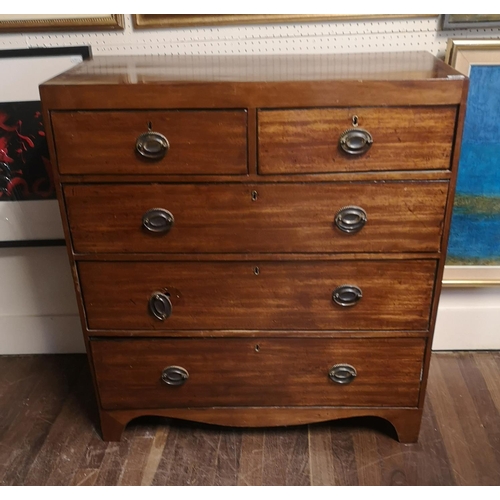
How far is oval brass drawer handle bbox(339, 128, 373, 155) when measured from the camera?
50.1 inches

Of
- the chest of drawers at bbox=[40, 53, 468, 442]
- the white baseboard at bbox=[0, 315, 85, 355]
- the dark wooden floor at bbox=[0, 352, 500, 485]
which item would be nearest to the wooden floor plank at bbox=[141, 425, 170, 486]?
the dark wooden floor at bbox=[0, 352, 500, 485]

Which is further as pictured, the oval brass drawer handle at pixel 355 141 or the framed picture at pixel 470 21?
the framed picture at pixel 470 21

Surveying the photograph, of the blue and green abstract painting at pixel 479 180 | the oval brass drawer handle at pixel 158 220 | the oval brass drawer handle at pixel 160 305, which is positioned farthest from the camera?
the blue and green abstract painting at pixel 479 180

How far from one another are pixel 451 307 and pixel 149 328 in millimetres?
1129

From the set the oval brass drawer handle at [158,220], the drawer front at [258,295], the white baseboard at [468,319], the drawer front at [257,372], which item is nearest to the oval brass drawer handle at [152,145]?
the oval brass drawer handle at [158,220]

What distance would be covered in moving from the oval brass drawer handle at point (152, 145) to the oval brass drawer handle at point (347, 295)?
570mm

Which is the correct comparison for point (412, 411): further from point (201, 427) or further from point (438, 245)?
point (201, 427)

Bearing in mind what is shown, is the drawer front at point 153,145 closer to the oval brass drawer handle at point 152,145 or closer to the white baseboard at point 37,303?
the oval brass drawer handle at point 152,145

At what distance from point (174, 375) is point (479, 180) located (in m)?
1.16

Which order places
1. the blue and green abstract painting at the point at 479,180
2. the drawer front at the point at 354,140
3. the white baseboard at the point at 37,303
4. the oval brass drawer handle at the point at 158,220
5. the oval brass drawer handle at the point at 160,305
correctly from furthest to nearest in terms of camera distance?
the white baseboard at the point at 37,303, the blue and green abstract painting at the point at 479,180, the oval brass drawer handle at the point at 160,305, the oval brass drawer handle at the point at 158,220, the drawer front at the point at 354,140

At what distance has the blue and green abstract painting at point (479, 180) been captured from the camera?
5.59 ft

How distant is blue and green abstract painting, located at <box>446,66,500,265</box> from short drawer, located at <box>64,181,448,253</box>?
1.71ft

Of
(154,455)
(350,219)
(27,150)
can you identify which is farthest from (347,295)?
(27,150)

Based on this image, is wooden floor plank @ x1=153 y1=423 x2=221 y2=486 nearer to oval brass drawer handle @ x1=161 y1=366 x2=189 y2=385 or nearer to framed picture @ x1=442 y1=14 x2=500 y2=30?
oval brass drawer handle @ x1=161 y1=366 x2=189 y2=385
